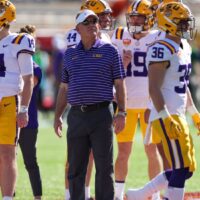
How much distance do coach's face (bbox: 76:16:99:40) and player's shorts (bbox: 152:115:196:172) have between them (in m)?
0.97

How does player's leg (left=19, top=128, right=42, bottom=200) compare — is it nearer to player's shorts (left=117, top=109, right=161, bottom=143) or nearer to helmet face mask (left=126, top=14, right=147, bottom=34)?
player's shorts (left=117, top=109, right=161, bottom=143)

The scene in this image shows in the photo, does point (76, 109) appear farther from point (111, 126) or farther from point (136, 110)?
point (136, 110)

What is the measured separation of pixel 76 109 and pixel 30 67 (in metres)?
0.63

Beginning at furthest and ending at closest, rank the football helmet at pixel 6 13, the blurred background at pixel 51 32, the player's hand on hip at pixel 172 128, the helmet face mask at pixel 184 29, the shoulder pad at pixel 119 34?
1. the blurred background at pixel 51 32
2. the shoulder pad at pixel 119 34
3. the football helmet at pixel 6 13
4. the helmet face mask at pixel 184 29
5. the player's hand on hip at pixel 172 128

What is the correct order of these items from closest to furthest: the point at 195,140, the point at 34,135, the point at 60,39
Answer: the point at 34,135 < the point at 195,140 < the point at 60,39

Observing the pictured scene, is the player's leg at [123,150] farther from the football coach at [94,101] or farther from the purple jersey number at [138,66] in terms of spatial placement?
the football coach at [94,101]

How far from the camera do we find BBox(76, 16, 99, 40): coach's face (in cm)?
837

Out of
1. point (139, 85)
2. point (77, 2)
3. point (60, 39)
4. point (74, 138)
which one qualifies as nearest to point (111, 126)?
point (74, 138)

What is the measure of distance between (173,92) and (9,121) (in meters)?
1.57

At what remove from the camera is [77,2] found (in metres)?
30.9

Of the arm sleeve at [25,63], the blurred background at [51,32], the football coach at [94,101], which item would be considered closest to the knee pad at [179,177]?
the football coach at [94,101]

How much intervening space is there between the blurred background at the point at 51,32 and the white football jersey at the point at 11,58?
32.6ft

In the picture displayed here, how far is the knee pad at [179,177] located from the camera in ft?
26.4

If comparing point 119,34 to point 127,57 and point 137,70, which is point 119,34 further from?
point 137,70
